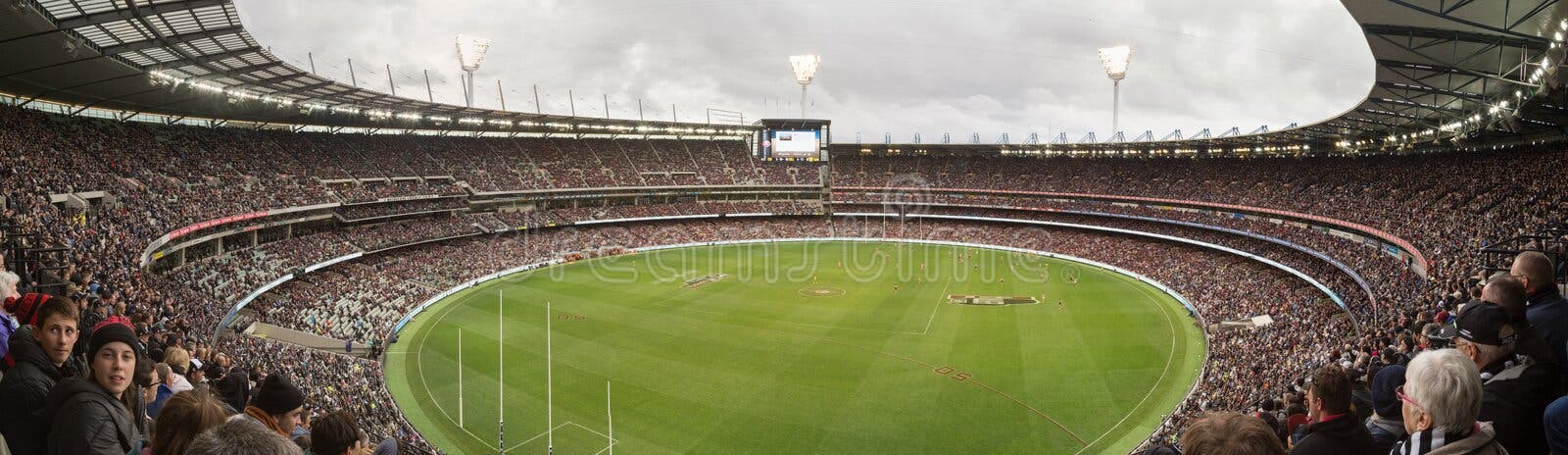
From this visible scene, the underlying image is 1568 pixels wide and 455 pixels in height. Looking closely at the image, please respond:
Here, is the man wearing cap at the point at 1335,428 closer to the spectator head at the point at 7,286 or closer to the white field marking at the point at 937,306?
the spectator head at the point at 7,286

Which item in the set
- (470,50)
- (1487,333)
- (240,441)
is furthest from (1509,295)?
(470,50)

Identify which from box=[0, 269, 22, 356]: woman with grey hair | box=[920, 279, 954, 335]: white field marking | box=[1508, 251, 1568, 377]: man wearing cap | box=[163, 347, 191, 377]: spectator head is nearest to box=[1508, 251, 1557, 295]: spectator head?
box=[1508, 251, 1568, 377]: man wearing cap

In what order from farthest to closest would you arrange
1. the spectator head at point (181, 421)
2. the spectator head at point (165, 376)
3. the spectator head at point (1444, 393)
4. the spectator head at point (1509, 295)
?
the spectator head at point (165, 376) → the spectator head at point (1509, 295) → the spectator head at point (181, 421) → the spectator head at point (1444, 393)

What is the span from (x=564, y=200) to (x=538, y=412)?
153ft

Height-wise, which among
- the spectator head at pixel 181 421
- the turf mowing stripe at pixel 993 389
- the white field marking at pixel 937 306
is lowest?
the turf mowing stripe at pixel 993 389

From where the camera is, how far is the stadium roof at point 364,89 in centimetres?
1658

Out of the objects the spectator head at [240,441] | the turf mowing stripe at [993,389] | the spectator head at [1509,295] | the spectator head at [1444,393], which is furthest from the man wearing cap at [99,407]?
the turf mowing stripe at [993,389]

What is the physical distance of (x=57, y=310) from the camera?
17.2 ft

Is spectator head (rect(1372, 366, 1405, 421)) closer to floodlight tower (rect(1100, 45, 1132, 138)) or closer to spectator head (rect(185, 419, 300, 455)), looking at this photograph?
spectator head (rect(185, 419, 300, 455))

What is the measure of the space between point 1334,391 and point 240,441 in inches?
243

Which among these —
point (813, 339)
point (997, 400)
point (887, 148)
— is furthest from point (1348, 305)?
point (887, 148)

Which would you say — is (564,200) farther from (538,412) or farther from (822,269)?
(538,412)

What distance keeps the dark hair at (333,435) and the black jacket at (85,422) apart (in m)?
0.97

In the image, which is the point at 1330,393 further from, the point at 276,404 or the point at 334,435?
the point at 276,404
